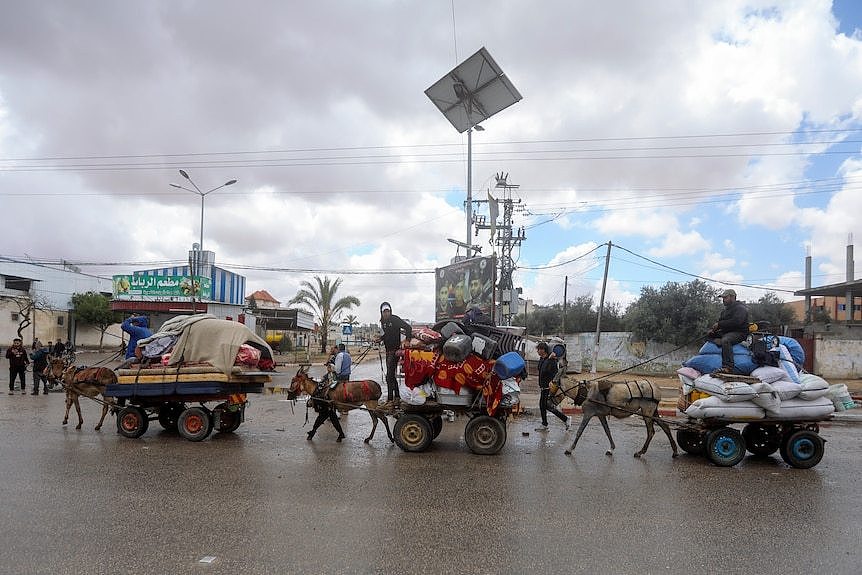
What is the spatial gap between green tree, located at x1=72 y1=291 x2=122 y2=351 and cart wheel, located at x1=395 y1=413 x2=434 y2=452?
44.9m

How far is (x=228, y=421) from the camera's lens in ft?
35.2

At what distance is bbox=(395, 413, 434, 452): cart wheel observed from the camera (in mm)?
9164

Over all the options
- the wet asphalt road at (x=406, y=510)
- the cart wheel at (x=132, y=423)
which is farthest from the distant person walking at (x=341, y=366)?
the cart wheel at (x=132, y=423)

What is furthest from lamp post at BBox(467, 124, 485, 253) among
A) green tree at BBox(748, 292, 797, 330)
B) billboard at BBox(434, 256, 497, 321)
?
green tree at BBox(748, 292, 797, 330)

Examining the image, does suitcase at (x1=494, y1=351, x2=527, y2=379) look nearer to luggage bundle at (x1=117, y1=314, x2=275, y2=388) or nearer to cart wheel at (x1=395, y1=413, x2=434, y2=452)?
cart wheel at (x1=395, y1=413, x2=434, y2=452)

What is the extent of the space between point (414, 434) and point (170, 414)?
15.7ft

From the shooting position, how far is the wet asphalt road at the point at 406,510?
4797 mm

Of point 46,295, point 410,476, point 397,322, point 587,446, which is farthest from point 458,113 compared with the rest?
point 46,295

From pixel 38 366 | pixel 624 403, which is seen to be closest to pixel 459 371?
pixel 624 403

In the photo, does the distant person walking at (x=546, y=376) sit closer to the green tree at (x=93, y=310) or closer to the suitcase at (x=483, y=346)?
the suitcase at (x=483, y=346)

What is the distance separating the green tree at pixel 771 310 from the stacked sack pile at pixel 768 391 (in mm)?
36457

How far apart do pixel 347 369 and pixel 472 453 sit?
11.6 ft

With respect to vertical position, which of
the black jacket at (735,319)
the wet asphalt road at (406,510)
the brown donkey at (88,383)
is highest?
the black jacket at (735,319)

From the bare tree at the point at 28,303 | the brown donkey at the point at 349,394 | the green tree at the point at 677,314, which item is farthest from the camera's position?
the bare tree at the point at 28,303
